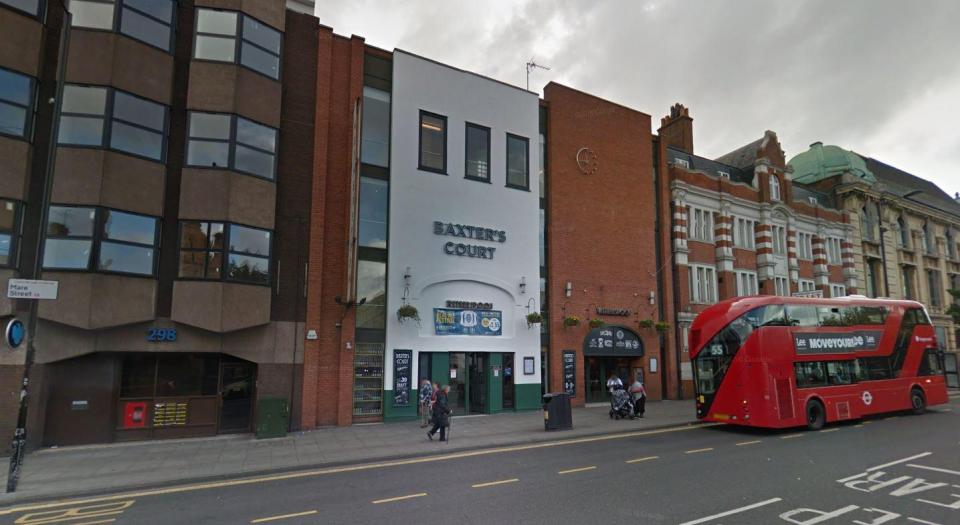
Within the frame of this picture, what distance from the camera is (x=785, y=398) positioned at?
15.0m

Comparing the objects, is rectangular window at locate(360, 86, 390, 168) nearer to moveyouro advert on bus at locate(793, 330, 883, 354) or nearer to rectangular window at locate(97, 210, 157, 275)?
rectangular window at locate(97, 210, 157, 275)

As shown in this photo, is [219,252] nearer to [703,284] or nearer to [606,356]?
[606,356]

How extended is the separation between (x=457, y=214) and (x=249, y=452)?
10599mm

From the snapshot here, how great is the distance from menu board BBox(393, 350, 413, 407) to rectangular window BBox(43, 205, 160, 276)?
759 cm

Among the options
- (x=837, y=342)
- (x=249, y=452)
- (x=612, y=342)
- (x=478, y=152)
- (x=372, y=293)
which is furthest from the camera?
(x=612, y=342)

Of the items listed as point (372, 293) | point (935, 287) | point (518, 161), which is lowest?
point (372, 293)

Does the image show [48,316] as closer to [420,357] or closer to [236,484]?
[236,484]

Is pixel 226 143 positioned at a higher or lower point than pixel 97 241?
higher

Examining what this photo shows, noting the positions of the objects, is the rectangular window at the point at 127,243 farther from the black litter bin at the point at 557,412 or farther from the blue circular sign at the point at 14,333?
the black litter bin at the point at 557,412

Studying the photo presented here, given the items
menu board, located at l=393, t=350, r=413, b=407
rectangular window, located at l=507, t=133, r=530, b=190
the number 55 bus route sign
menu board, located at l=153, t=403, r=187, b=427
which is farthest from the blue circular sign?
rectangular window, located at l=507, t=133, r=530, b=190

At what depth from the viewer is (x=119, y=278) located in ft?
43.9

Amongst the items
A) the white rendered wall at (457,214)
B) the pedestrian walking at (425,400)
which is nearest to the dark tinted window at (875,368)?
the white rendered wall at (457,214)

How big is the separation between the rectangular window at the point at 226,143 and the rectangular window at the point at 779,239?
27431 mm

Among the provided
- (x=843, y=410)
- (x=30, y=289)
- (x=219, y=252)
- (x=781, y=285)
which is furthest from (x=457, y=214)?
(x=781, y=285)
